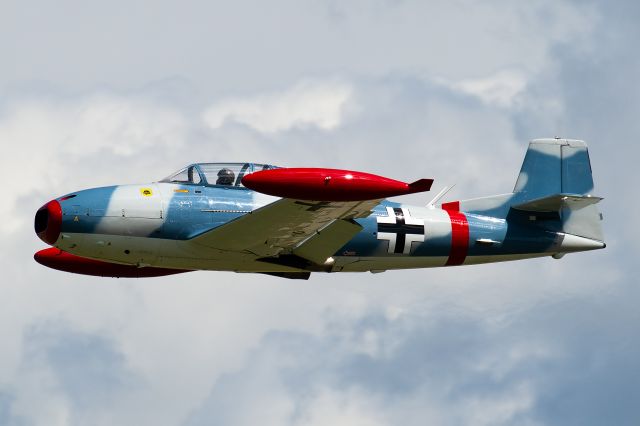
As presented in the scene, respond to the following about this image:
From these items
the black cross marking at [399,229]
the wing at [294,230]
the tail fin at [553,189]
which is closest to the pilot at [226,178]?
the wing at [294,230]

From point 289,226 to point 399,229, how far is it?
9.39 ft

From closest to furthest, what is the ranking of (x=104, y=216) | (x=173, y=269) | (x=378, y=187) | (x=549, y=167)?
(x=378, y=187) → (x=104, y=216) → (x=173, y=269) → (x=549, y=167)

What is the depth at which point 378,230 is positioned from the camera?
95.2 feet

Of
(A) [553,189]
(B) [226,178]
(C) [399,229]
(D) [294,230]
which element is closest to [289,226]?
(D) [294,230]

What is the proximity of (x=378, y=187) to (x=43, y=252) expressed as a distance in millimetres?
8937

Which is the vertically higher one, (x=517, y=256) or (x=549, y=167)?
(x=549, y=167)

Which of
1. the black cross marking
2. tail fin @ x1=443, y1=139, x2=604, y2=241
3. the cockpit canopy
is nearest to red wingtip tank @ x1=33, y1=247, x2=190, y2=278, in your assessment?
the cockpit canopy

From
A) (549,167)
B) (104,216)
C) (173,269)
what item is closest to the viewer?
(104,216)

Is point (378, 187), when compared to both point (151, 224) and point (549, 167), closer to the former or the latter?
point (151, 224)

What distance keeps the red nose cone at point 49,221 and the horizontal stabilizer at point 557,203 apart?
9544 millimetres

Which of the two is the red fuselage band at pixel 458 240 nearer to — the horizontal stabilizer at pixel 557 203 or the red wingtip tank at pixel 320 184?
the horizontal stabilizer at pixel 557 203

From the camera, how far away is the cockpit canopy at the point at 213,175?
2833cm

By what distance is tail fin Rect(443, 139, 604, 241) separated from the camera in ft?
101

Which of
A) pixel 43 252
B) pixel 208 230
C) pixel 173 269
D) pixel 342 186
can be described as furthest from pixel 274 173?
pixel 43 252
